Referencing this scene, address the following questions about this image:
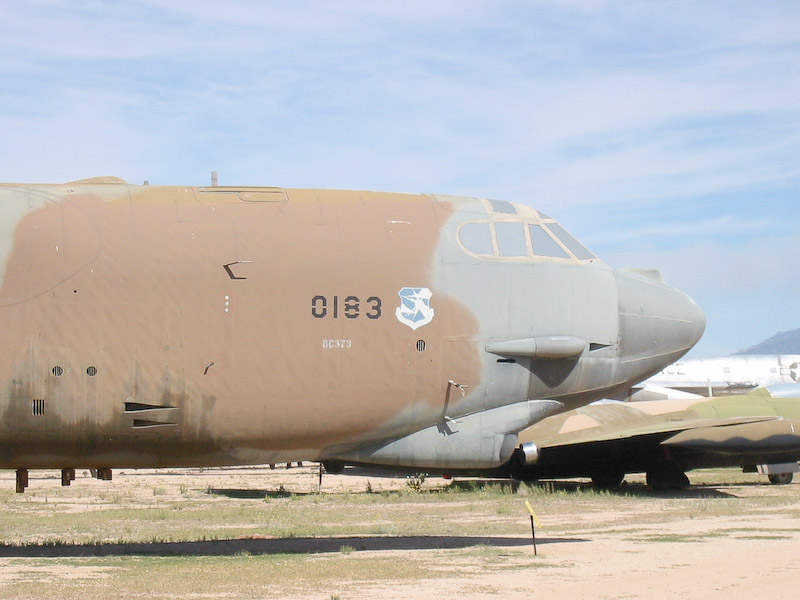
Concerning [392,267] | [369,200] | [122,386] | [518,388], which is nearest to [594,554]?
[518,388]

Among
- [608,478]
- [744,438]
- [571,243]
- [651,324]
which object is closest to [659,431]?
[744,438]

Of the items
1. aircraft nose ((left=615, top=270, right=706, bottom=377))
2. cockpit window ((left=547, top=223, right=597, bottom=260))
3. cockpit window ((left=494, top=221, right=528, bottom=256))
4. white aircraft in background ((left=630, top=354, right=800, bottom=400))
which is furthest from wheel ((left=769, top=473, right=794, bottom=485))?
white aircraft in background ((left=630, top=354, right=800, bottom=400))

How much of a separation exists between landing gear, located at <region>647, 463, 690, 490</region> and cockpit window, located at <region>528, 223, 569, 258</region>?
16.7 metres

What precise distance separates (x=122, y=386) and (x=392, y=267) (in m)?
4.05

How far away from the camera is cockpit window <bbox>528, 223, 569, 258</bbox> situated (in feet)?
48.2

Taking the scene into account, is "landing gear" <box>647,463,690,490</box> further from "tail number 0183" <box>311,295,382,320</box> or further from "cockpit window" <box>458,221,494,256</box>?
"tail number 0183" <box>311,295,382,320</box>

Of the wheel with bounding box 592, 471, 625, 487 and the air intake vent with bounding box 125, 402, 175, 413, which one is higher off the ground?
the air intake vent with bounding box 125, 402, 175, 413

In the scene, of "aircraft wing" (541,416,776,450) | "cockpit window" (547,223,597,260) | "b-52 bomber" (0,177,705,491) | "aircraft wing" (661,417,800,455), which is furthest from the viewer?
"aircraft wing" (661,417,800,455)

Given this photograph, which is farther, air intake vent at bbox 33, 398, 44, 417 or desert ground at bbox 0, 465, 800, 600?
air intake vent at bbox 33, 398, 44, 417

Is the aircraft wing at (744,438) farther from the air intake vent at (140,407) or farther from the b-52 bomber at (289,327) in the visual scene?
the air intake vent at (140,407)

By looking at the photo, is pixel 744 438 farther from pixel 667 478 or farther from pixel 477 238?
pixel 477 238

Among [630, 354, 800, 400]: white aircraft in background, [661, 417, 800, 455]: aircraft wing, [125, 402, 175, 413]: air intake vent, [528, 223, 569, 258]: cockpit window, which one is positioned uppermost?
[630, 354, 800, 400]: white aircraft in background

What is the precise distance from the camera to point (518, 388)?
14.4 metres

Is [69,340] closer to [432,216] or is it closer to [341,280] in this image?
[341,280]
